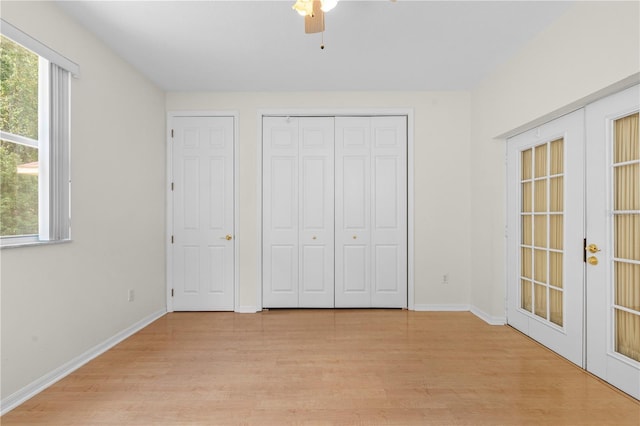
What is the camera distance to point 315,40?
288 cm

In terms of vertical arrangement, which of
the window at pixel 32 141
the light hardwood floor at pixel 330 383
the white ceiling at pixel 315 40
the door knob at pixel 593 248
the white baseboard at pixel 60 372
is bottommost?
the light hardwood floor at pixel 330 383

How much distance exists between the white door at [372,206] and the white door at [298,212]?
0.18 meters

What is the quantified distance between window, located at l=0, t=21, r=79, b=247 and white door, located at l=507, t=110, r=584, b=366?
4045mm

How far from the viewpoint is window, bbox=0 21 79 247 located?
6.88 ft

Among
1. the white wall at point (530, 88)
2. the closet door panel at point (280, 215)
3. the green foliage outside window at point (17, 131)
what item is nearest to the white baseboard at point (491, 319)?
the white wall at point (530, 88)

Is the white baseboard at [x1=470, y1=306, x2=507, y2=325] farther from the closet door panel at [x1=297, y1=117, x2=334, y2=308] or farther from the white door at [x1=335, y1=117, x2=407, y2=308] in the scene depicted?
the closet door panel at [x1=297, y1=117, x2=334, y2=308]

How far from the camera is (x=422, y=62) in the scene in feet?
10.9

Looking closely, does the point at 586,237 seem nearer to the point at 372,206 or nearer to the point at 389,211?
the point at 389,211

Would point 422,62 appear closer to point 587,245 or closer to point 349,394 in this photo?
point 587,245

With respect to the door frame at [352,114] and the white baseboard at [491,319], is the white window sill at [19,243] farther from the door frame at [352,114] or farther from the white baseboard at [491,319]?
the white baseboard at [491,319]

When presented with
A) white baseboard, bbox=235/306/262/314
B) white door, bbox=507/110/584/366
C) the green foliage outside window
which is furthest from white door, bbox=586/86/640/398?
the green foliage outside window

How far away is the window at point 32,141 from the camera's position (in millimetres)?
2096

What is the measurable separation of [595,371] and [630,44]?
229 centimetres

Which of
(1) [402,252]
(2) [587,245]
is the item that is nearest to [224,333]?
(1) [402,252]
